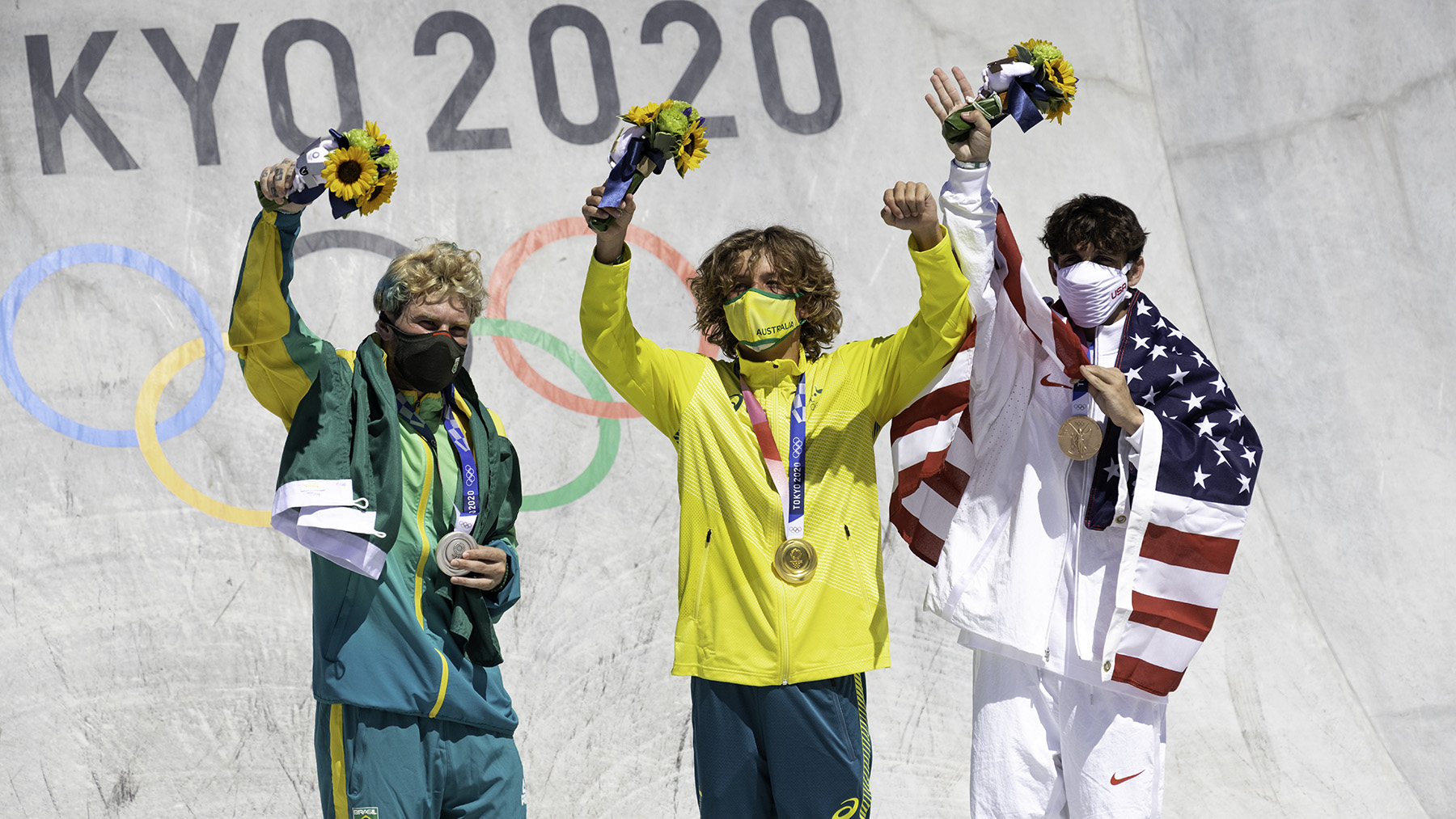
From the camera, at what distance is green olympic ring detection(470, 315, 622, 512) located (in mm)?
4922

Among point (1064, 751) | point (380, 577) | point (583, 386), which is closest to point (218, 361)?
point (583, 386)

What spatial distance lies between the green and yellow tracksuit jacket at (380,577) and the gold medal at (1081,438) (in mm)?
1440

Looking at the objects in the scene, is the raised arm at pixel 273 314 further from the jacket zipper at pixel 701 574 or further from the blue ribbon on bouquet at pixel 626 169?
the jacket zipper at pixel 701 574

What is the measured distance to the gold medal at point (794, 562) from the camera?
284cm

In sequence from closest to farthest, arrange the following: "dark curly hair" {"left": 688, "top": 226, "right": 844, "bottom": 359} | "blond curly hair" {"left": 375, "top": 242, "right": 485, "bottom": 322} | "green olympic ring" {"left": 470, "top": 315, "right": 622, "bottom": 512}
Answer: "blond curly hair" {"left": 375, "top": 242, "right": 485, "bottom": 322}
"dark curly hair" {"left": 688, "top": 226, "right": 844, "bottom": 359}
"green olympic ring" {"left": 470, "top": 315, "right": 622, "bottom": 512}

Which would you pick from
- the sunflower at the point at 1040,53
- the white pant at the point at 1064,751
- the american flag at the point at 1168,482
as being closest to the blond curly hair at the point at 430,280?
the american flag at the point at 1168,482

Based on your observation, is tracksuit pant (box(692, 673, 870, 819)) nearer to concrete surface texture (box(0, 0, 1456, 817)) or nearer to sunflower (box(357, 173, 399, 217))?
sunflower (box(357, 173, 399, 217))

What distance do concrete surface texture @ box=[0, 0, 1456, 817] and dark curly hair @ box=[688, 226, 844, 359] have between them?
1954mm

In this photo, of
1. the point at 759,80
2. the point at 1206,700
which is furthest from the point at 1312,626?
the point at 759,80

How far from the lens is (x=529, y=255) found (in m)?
5.06

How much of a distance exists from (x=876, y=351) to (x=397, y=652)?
4.67 feet

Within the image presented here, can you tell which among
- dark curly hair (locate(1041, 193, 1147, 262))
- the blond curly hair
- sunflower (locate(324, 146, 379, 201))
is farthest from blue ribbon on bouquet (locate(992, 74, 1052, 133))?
sunflower (locate(324, 146, 379, 201))

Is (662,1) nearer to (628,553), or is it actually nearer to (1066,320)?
(628,553)

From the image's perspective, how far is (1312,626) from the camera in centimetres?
503
